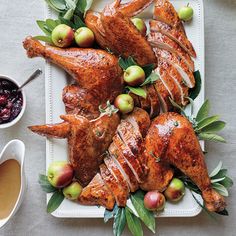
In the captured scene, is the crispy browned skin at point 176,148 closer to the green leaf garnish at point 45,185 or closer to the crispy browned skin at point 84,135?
the crispy browned skin at point 84,135

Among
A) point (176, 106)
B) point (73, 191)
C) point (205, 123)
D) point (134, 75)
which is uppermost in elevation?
point (134, 75)

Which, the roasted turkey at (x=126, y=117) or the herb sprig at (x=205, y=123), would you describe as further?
the herb sprig at (x=205, y=123)

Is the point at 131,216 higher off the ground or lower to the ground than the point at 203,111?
lower

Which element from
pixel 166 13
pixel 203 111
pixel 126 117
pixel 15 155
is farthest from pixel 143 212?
pixel 166 13

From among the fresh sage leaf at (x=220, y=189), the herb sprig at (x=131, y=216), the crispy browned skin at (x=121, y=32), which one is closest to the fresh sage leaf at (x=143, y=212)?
the herb sprig at (x=131, y=216)

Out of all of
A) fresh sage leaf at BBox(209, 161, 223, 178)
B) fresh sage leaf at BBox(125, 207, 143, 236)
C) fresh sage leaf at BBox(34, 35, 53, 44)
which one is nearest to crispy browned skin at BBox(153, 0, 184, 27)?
fresh sage leaf at BBox(34, 35, 53, 44)

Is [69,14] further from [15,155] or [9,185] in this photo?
[9,185]
